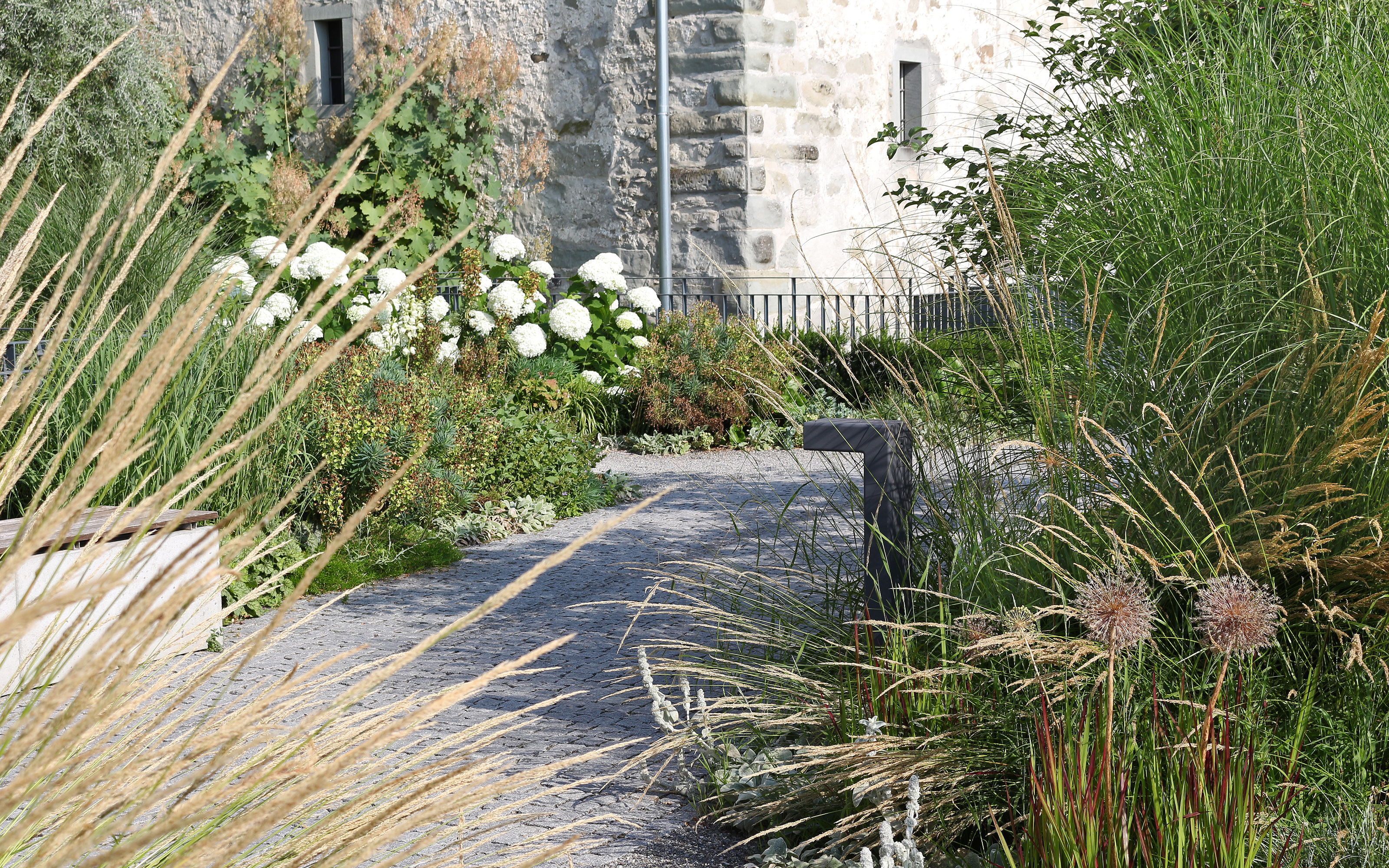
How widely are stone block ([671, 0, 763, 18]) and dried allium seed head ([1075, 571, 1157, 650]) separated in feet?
29.5

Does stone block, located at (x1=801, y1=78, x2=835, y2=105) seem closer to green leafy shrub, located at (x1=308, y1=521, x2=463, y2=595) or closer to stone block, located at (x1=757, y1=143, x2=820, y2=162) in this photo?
stone block, located at (x1=757, y1=143, x2=820, y2=162)

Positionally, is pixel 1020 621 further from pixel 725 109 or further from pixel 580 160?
pixel 580 160

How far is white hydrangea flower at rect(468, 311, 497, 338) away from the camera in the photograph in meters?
7.73

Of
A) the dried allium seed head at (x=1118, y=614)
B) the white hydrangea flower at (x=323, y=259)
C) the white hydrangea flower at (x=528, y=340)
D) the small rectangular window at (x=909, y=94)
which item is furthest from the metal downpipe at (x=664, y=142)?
the dried allium seed head at (x=1118, y=614)

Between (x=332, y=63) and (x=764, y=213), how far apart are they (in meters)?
5.10

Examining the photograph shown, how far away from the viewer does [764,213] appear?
10.5 m

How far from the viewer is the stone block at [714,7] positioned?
10156 mm

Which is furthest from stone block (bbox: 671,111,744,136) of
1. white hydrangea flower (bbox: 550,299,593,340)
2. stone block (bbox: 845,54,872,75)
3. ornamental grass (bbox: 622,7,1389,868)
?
ornamental grass (bbox: 622,7,1389,868)

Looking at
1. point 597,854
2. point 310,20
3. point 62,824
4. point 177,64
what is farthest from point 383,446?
point 177,64

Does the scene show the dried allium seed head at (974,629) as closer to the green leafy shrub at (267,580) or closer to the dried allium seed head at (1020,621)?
the dried allium seed head at (1020,621)

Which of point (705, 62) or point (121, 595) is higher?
point (705, 62)

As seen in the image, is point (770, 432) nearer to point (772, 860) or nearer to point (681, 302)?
point (681, 302)

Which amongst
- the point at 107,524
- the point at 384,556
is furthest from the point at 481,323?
the point at 107,524

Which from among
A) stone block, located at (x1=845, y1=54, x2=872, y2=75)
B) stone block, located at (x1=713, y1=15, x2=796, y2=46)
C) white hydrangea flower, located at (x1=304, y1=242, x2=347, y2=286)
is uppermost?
stone block, located at (x1=713, y1=15, x2=796, y2=46)
